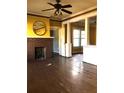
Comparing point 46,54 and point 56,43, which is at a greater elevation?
point 56,43

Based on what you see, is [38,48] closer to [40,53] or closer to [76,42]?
[40,53]

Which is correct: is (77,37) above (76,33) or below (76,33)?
below

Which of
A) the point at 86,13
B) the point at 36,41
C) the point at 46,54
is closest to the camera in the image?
the point at 86,13

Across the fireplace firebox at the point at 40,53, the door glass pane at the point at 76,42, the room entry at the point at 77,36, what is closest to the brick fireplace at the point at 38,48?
the fireplace firebox at the point at 40,53

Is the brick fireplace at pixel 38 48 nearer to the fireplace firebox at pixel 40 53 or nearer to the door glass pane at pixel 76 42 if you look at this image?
the fireplace firebox at pixel 40 53

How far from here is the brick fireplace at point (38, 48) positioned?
21.4 ft

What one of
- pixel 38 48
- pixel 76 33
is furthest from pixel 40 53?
pixel 76 33

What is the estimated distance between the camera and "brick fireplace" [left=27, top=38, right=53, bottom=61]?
6523 mm

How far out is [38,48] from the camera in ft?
23.3

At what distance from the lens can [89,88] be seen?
2801 mm
